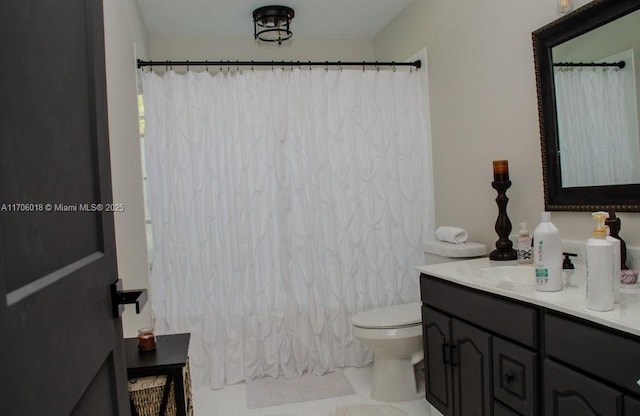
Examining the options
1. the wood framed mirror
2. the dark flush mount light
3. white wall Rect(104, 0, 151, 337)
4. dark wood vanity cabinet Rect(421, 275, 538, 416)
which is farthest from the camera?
the dark flush mount light

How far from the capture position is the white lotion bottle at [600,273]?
4.23 ft

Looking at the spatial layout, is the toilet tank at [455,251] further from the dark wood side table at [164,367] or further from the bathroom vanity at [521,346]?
the dark wood side table at [164,367]

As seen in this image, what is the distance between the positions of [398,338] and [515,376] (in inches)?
37.3

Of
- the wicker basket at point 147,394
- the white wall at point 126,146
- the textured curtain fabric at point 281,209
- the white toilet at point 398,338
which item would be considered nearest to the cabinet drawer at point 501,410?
the white toilet at point 398,338

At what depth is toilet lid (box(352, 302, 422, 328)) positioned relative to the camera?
252cm

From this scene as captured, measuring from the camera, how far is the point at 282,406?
260 cm

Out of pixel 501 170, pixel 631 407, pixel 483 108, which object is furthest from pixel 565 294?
pixel 483 108

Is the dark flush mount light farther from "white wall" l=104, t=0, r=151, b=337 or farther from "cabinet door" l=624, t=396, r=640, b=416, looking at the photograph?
"cabinet door" l=624, t=396, r=640, b=416

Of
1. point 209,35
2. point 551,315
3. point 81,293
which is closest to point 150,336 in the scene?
point 81,293

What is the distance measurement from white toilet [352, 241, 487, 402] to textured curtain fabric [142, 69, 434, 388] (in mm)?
410

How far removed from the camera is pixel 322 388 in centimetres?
281

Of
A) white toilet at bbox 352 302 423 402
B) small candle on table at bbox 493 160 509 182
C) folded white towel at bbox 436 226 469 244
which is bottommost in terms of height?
white toilet at bbox 352 302 423 402

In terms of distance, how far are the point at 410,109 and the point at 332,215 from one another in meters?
0.88

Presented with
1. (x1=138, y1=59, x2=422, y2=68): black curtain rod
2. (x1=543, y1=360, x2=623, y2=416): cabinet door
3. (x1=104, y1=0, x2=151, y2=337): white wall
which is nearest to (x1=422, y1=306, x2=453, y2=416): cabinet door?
(x1=543, y1=360, x2=623, y2=416): cabinet door
